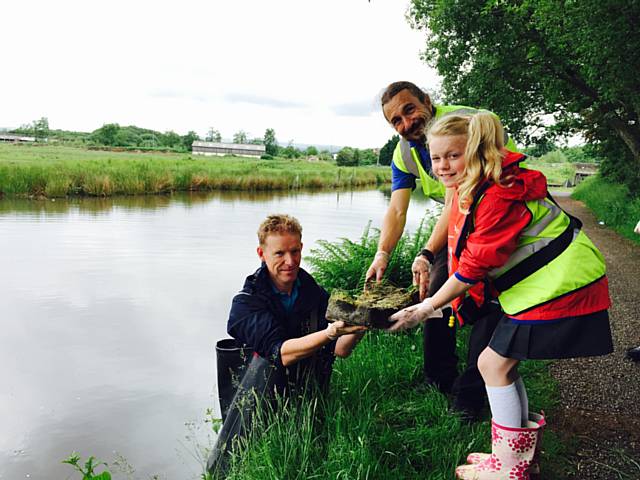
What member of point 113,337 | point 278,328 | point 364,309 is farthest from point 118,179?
point 364,309

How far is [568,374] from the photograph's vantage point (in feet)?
14.7

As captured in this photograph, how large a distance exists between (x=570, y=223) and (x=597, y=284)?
30 centimetres

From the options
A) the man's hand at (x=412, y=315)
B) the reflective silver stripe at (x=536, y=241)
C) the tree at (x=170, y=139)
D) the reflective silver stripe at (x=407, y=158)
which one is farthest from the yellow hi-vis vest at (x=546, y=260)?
the tree at (x=170, y=139)

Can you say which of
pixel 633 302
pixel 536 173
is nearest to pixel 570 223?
pixel 536 173

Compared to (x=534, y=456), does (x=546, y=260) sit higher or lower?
higher

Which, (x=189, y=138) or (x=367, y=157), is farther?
(x=189, y=138)

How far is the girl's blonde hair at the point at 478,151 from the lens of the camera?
2.43 meters

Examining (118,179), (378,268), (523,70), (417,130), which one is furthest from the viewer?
(118,179)

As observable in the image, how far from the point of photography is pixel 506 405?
2668 mm

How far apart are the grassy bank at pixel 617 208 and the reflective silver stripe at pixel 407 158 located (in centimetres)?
974

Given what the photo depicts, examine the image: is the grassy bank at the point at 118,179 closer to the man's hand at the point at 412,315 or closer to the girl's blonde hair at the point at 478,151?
the man's hand at the point at 412,315

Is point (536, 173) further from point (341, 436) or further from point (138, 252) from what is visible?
point (138, 252)

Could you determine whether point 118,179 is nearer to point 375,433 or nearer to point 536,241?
point 375,433

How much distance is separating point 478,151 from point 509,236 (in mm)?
404
